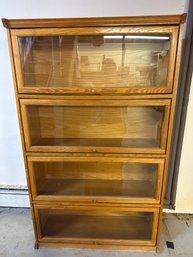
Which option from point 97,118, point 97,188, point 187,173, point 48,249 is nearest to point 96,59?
point 97,118

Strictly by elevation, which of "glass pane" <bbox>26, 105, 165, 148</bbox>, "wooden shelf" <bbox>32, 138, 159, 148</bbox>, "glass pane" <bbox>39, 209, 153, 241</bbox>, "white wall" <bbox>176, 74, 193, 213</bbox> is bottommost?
"glass pane" <bbox>39, 209, 153, 241</bbox>

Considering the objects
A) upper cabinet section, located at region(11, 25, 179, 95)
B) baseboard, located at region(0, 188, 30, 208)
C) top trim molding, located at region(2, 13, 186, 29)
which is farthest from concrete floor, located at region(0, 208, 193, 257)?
top trim molding, located at region(2, 13, 186, 29)

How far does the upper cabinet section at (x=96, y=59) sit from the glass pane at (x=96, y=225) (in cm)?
95

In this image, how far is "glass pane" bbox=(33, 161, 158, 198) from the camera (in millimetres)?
1470

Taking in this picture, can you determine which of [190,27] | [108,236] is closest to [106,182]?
[108,236]

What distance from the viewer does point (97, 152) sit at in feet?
4.33

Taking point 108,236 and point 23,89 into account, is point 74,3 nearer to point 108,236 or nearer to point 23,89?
point 23,89

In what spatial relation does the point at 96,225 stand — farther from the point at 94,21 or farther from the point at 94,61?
the point at 94,21

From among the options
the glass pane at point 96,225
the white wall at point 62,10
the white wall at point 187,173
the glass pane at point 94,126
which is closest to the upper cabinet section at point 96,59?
the glass pane at point 94,126

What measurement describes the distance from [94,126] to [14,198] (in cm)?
113

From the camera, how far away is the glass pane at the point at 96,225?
5.20 ft

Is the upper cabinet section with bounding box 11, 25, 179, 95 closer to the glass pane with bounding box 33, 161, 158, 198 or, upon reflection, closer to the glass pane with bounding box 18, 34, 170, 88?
the glass pane with bounding box 18, 34, 170, 88

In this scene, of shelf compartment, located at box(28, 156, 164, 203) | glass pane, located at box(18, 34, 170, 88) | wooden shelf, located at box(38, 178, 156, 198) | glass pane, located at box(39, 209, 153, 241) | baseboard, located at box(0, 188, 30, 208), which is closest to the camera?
glass pane, located at box(18, 34, 170, 88)

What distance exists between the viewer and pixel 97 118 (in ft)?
4.84
